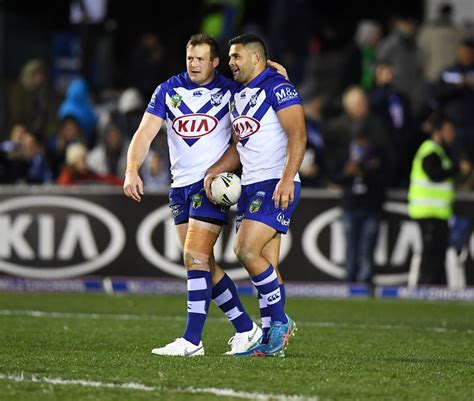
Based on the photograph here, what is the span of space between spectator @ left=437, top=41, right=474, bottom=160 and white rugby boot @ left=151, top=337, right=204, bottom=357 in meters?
10.2

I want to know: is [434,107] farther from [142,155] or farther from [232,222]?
[142,155]

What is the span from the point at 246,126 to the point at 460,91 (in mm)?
10064

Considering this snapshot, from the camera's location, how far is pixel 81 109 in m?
19.7

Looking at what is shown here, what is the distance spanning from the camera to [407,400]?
23.1 feet

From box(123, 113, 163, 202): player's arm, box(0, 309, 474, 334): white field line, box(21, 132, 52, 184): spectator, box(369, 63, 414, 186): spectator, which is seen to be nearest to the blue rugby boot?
box(123, 113, 163, 202): player's arm

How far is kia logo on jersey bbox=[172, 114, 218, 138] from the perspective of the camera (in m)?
9.21

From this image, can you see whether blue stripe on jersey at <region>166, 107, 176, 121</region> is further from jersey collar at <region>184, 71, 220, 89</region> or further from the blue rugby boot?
the blue rugby boot

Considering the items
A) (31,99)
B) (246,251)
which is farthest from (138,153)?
(31,99)

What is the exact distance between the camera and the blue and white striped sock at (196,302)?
9055mm

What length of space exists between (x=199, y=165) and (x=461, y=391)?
270cm

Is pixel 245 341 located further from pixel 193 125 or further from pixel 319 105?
pixel 319 105

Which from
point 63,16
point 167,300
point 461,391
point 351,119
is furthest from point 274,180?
point 63,16

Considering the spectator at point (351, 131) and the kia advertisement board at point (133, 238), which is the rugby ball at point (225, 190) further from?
the spectator at point (351, 131)

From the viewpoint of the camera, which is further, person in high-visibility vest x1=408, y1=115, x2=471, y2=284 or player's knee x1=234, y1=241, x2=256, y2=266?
person in high-visibility vest x1=408, y1=115, x2=471, y2=284
